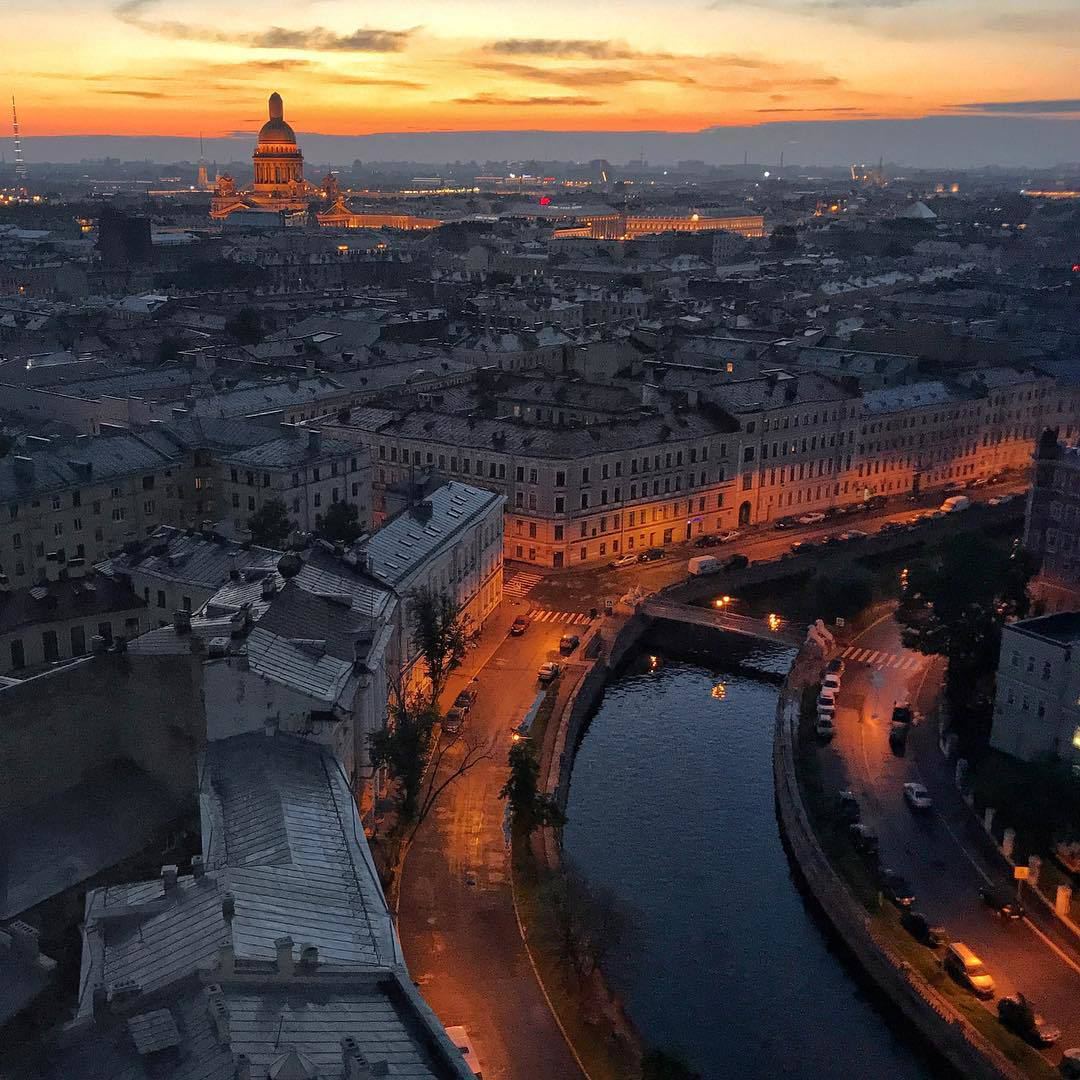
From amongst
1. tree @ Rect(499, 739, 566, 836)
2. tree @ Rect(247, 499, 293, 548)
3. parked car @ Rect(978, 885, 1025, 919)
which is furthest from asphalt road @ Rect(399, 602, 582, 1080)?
tree @ Rect(247, 499, 293, 548)

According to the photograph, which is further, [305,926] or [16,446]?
[16,446]

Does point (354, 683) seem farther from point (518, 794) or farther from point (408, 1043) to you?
point (408, 1043)

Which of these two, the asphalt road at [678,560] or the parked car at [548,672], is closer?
the parked car at [548,672]

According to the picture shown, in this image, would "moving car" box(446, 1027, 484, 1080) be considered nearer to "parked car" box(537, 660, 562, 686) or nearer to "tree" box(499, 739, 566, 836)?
"tree" box(499, 739, 566, 836)

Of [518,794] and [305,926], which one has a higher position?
[305,926]

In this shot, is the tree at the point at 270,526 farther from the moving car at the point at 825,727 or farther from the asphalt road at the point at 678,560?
the moving car at the point at 825,727

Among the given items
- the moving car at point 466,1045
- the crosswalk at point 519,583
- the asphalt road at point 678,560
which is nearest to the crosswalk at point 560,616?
the asphalt road at point 678,560

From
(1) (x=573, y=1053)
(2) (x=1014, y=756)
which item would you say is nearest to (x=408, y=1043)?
(1) (x=573, y=1053)
